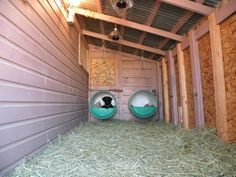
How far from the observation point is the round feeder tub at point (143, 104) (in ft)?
16.7

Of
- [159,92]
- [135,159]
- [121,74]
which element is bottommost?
[135,159]

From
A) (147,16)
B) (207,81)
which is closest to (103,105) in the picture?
(147,16)

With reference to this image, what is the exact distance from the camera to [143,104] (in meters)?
5.77

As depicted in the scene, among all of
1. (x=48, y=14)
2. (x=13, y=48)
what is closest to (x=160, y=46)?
(x=48, y=14)

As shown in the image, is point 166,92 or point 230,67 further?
point 166,92

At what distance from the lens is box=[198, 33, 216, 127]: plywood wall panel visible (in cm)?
301

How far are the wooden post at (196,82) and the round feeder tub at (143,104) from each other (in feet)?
5.61

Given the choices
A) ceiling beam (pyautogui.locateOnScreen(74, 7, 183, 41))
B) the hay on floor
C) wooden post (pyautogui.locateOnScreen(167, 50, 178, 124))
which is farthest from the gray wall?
wooden post (pyautogui.locateOnScreen(167, 50, 178, 124))

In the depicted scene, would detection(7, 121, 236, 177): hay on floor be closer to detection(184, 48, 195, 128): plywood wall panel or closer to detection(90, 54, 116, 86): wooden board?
detection(184, 48, 195, 128): plywood wall panel

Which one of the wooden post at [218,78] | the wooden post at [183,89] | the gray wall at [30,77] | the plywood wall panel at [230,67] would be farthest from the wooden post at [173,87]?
the gray wall at [30,77]

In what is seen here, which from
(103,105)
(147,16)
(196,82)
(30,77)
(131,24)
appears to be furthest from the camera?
(103,105)

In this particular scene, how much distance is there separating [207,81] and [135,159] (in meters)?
1.75

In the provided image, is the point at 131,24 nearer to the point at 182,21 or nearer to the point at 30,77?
the point at 182,21

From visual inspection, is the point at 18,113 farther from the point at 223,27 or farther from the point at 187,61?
the point at 187,61
